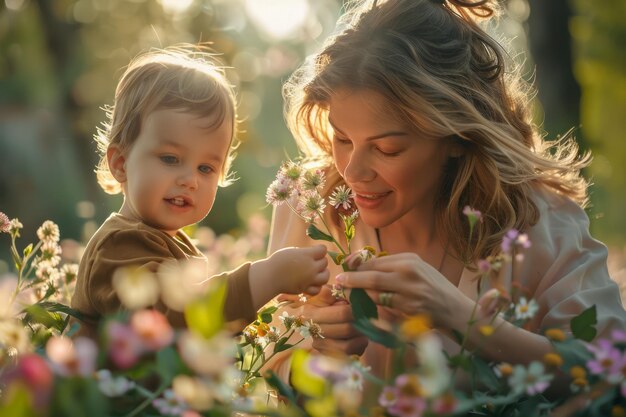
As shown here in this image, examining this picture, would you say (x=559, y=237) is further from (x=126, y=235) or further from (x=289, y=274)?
(x=126, y=235)

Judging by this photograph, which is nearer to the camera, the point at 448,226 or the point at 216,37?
the point at 448,226

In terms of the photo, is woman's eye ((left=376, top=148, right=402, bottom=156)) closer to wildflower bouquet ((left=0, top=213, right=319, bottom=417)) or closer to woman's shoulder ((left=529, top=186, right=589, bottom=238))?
woman's shoulder ((left=529, top=186, right=589, bottom=238))

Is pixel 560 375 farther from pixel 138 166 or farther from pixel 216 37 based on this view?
pixel 216 37

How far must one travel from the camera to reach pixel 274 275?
1.84 m

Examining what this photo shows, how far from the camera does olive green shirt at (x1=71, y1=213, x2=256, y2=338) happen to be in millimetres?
1859

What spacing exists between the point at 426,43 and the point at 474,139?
13.5 inches

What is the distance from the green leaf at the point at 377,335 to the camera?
129 cm

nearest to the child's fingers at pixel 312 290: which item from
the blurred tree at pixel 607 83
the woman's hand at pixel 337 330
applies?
the woman's hand at pixel 337 330

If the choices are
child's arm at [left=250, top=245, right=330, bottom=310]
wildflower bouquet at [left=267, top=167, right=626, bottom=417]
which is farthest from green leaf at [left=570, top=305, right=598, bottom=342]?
child's arm at [left=250, top=245, right=330, bottom=310]

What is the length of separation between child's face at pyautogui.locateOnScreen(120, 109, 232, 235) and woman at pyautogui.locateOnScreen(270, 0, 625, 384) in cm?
42

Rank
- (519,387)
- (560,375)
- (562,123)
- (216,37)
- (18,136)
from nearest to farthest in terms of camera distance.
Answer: (519,387)
(560,375)
(562,123)
(216,37)
(18,136)

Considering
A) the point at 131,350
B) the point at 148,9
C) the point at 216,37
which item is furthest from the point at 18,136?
the point at 131,350

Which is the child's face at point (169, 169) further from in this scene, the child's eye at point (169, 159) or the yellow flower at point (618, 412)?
the yellow flower at point (618, 412)

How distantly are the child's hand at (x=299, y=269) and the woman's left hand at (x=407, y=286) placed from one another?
122 mm
